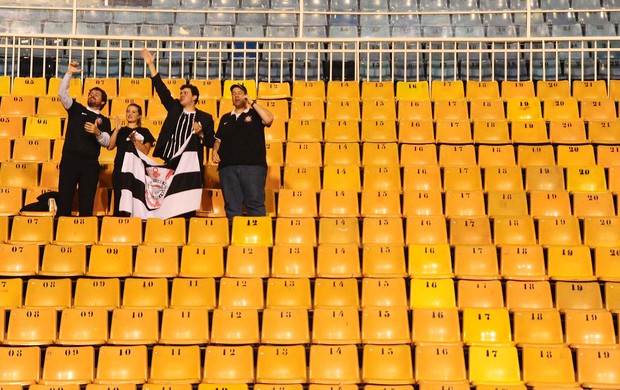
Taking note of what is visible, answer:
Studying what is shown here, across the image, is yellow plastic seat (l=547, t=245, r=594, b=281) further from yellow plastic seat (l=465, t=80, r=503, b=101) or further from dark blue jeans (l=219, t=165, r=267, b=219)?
yellow plastic seat (l=465, t=80, r=503, b=101)

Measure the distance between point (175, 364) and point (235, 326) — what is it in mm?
594

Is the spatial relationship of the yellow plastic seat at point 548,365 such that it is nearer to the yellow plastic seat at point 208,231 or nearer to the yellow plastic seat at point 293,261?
the yellow plastic seat at point 293,261

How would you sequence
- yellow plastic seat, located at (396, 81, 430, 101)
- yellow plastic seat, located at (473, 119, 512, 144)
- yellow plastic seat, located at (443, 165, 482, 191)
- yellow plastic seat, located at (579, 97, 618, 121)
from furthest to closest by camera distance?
yellow plastic seat, located at (396, 81, 430, 101) < yellow plastic seat, located at (579, 97, 618, 121) < yellow plastic seat, located at (473, 119, 512, 144) < yellow plastic seat, located at (443, 165, 482, 191)

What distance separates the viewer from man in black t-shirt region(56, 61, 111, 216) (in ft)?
33.6

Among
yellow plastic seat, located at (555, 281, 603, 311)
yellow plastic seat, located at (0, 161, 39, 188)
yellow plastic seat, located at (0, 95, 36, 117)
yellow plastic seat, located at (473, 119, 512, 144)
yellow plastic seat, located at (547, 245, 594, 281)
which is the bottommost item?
yellow plastic seat, located at (555, 281, 603, 311)

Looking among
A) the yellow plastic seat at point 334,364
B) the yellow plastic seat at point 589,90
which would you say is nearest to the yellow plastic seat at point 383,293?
the yellow plastic seat at point 334,364

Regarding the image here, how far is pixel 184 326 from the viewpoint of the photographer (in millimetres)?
8961

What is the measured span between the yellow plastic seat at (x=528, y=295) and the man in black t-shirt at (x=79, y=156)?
3.62 meters

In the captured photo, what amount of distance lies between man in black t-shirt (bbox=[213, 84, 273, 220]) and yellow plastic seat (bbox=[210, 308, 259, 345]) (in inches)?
53.3

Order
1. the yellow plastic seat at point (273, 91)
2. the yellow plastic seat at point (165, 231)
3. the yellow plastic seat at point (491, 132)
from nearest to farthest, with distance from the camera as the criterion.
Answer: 1. the yellow plastic seat at point (165, 231)
2. the yellow plastic seat at point (491, 132)
3. the yellow plastic seat at point (273, 91)

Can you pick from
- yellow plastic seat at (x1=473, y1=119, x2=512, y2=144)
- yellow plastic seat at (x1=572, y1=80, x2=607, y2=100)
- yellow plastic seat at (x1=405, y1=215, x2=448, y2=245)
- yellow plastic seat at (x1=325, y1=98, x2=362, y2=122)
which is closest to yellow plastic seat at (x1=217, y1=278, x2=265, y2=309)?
yellow plastic seat at (x1=405, y1=215, x2=448, y2=245)

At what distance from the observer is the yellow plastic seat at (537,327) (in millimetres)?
8969

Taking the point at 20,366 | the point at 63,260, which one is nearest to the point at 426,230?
the point at 63,260

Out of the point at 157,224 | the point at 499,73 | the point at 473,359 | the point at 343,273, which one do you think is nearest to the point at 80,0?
the point at 499,73
